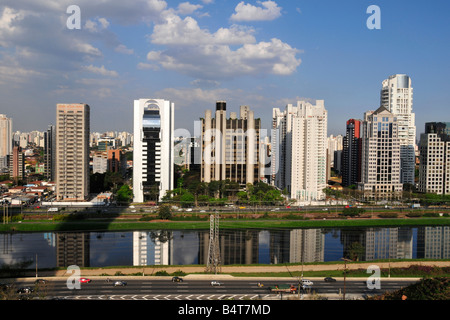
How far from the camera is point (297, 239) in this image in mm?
8523

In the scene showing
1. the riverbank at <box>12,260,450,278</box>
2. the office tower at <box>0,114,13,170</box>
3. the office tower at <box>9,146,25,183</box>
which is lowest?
the riverbank at <box>12,260,450,278</box>

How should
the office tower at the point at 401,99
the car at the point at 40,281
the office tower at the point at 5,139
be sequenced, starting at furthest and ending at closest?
1. the office tower at the point at 5,139
2. the office tower at the point at 401,99
3. the car at the point at 40,281

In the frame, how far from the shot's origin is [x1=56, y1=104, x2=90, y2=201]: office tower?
38.2ft

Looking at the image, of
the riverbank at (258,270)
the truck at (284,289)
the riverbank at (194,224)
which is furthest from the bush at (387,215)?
the truck at (284,289)

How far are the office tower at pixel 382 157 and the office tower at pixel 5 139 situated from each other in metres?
16.1

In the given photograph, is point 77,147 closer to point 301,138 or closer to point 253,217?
point 253,217

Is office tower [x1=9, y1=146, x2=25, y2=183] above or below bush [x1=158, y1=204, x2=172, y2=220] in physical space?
above

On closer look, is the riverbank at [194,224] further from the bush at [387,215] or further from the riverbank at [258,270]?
the riverbank at [258,270]

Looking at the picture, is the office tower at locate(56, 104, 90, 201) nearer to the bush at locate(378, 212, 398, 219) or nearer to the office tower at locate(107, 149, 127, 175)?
the office tower at locate(107, 149, 127, 175)

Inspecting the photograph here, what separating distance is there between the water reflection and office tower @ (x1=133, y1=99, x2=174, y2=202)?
2.88 m

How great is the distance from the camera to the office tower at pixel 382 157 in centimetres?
1316

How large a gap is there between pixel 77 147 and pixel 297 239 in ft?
23.0

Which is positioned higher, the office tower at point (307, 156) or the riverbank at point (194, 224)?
the office tower at point (307, 156)

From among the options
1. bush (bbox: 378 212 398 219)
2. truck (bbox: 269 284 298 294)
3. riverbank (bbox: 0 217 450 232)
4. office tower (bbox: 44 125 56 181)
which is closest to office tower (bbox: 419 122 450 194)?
riverbank (bbox: 0 217 450 232)
